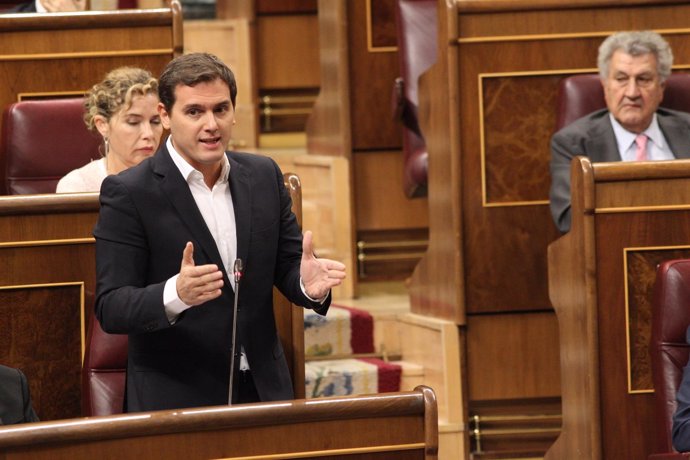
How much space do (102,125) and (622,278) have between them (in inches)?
21.8

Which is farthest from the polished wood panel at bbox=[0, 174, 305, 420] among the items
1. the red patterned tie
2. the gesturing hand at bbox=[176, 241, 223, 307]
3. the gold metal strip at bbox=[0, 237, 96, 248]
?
the red patterned tie

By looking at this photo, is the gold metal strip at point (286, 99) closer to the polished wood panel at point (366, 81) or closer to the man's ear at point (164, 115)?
the polished wood panel at point (366, 81)

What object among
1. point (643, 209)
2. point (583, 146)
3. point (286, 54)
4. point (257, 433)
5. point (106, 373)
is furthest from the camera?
point (286, 54)

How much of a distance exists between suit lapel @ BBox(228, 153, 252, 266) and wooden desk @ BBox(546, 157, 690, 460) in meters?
0.39

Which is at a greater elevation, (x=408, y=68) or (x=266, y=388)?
(x=408, y=68)

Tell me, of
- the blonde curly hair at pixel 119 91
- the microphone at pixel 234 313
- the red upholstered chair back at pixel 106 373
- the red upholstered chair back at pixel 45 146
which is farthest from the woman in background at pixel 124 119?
the microphone at pixel 234 313

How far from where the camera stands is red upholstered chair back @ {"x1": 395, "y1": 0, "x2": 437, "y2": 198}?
1910 millimetres

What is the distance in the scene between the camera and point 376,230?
2072mm

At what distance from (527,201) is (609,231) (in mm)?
329

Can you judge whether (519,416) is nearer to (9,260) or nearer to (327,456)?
(9,260)

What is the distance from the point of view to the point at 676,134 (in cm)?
160

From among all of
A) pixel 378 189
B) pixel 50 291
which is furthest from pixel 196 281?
pixel 378 189

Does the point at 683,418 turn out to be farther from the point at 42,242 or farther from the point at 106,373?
the point at 42,242

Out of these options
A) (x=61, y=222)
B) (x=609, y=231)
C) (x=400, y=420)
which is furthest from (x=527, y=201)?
(x=400, y=420)
